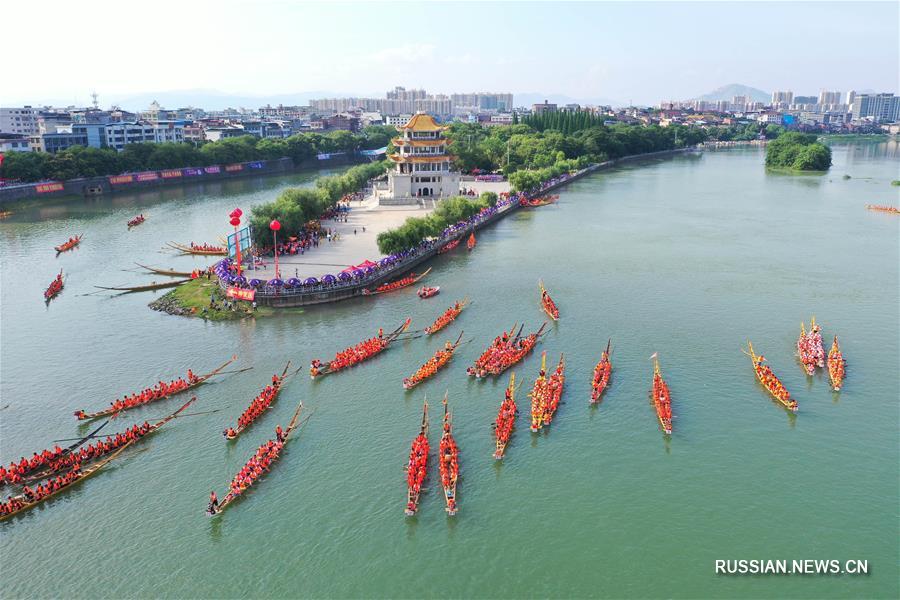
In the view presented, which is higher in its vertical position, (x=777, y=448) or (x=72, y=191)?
(x=72, y=191)

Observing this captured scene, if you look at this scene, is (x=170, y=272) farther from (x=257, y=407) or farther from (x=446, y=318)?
(x=257, y=407)

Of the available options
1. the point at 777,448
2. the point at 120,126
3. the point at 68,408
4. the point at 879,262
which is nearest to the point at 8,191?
the point at 120,126

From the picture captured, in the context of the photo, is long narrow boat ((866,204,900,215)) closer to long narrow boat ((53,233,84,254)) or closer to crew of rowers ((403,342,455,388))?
crew of rowers ((403,342,455,388))

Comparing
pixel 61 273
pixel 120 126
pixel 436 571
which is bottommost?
pixel 436 571

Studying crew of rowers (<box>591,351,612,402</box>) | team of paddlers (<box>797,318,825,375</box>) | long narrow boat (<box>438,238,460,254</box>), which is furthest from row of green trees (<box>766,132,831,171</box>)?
crew of rowers (<box>591,351,612,402</box>)

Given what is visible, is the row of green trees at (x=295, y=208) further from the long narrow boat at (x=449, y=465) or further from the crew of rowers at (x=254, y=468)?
the long narrow boat at (x=449, y=465)

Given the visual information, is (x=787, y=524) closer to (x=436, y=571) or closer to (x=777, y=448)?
(x=777, y=448)

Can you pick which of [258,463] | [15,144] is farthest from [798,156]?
[15,144]

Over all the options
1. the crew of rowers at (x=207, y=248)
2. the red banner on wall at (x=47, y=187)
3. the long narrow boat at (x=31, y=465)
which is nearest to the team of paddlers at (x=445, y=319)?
the long narrow boat at (x=31, y=465)
